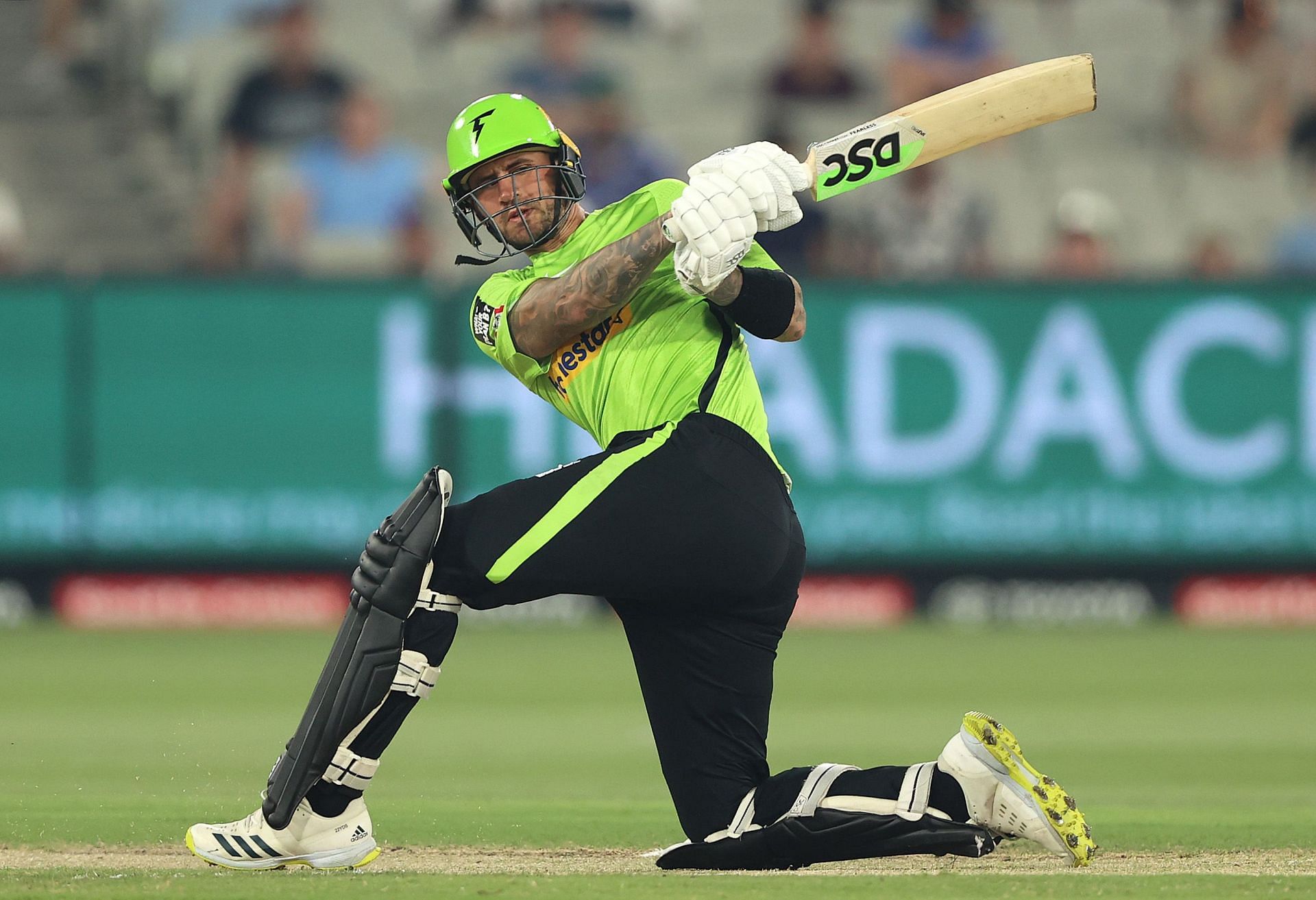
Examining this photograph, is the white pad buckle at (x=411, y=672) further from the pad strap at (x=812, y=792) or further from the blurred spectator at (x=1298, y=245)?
the blurred spectator at (x=1298, y=245)

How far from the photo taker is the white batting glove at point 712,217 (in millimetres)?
4527

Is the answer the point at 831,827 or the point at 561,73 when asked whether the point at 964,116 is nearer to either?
the point at 831,827

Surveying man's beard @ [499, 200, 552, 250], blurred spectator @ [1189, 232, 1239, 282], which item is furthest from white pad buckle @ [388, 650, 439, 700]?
blurred spectator @ [1189, 232, 1239, 282]

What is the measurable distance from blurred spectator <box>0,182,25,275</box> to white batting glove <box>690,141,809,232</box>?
28.4 ft

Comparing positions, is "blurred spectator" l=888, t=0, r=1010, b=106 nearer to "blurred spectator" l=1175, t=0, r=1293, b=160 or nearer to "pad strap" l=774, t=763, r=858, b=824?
"blurred spectator" l=1175, t=0, r=1293, b=160

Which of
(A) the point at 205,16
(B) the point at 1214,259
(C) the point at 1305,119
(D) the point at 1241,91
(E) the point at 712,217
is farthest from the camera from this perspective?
(A) the point at 205,16

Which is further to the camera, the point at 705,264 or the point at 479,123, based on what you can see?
the point at 479,123

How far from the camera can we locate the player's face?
16.6ft

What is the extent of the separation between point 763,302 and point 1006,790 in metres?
1.29

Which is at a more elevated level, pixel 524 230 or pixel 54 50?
pixel 54 50

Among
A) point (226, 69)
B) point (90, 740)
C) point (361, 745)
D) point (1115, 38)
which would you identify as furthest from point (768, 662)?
point (1115, 38)

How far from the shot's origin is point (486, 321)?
506 centimetres

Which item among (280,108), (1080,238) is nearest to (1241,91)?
(1080,238)

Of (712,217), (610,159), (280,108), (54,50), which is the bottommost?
(712,217)
